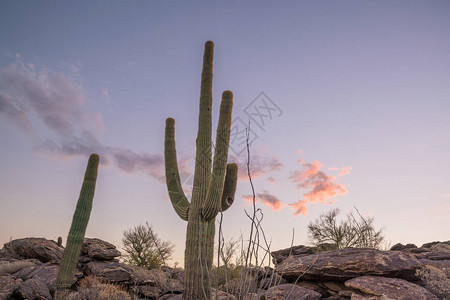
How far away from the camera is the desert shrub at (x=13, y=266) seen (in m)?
11.7

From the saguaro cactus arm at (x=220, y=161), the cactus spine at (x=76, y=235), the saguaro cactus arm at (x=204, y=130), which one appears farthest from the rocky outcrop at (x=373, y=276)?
the cactus spine at (x=76, y=235)

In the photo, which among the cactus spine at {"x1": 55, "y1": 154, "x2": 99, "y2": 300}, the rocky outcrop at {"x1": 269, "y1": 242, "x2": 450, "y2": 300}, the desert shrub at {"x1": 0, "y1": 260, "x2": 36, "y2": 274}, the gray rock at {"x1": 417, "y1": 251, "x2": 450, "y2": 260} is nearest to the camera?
the rocky outcrop at {"x1": 269, "y1": 242, "x2": 450, "y2": 300}

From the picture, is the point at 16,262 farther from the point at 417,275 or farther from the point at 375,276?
the point at 417,275

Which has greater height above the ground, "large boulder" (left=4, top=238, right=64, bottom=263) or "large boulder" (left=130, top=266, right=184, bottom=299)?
"large boulder" (left=4, top=238, right=64, bottom=263)

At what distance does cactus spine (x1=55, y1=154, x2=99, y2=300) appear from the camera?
8805 millimetres

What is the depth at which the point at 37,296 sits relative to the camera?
9406 millimetres

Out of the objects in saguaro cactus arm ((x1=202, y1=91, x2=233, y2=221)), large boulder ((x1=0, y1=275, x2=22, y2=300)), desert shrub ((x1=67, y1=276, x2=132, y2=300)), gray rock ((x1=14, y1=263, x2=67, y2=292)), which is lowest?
desert shrub ((x1=67, y1=276, x2=132, y2=300))

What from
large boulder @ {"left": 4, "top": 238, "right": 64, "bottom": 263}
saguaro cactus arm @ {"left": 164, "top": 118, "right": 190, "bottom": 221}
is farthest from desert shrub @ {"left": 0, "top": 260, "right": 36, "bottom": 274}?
saguaro cactus arm @ {"left": 164, "top": 118, "right": 190, "bottom": 221}

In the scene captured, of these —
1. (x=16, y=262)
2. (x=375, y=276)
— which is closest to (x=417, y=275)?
(x=375, y=276)

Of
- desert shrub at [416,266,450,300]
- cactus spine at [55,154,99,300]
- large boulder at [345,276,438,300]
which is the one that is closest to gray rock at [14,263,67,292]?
cactus spine at [55,154,99,300]

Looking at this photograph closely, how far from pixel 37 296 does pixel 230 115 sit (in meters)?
7.64

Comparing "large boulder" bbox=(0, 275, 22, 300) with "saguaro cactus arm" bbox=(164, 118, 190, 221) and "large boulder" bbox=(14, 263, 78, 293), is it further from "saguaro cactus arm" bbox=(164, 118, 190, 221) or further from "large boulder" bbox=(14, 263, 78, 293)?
"saguaro cactus arm" bbox=(164, 118, 190, 221)

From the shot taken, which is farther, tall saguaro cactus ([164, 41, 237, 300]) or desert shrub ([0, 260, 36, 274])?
desert shrub ([0, 260, 36, 274])

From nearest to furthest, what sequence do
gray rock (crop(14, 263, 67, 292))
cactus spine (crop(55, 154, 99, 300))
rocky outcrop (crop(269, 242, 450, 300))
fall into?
rocky outcrop (crop(269, 242, 450, 300)), cactus spine (crop(55, 154, 99, 300)), gray rock (crop(14, 263, 67, 292))
